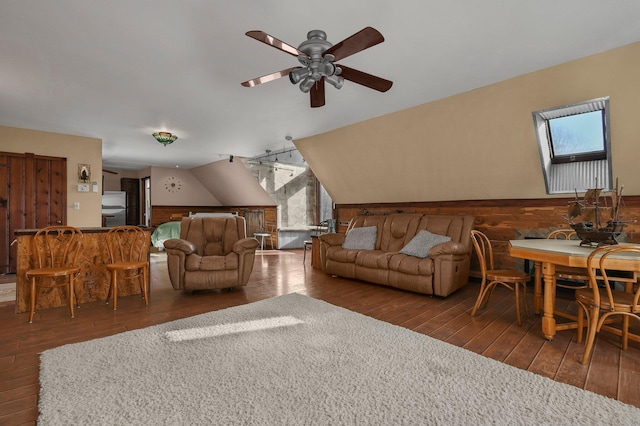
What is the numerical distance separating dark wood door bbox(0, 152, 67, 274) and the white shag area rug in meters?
4.39

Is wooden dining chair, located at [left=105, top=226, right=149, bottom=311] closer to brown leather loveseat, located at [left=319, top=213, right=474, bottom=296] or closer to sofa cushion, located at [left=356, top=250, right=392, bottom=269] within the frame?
brown leather loveseat, located at [left=319, top=213, right=474, bottom=296]

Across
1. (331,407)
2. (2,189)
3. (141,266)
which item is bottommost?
(331,407)

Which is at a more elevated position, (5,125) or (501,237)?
(5,125)

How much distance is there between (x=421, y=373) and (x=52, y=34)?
12.3 feet

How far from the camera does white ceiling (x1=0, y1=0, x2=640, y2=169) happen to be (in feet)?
7.35

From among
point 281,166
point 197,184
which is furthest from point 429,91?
point 197,184

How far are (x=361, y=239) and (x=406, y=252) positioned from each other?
87 cm

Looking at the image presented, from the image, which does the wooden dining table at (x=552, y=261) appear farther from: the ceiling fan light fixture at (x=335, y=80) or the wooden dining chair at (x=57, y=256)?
the wooden dining chair at (x=57, y=256)

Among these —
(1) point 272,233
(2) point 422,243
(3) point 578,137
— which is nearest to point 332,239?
(2) point 422,243

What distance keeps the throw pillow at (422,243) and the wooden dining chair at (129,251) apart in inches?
130

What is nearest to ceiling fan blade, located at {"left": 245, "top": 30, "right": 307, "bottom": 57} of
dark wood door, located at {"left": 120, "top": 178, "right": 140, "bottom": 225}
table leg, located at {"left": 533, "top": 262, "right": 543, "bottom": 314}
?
table leg, located at {"left": 533, "top": 262, "right": 543, "bottom": 314}

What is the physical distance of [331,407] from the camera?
1.69 m

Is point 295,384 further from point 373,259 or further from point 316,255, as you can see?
point 316,255

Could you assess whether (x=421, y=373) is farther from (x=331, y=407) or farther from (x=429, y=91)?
(x=429, y=91)
